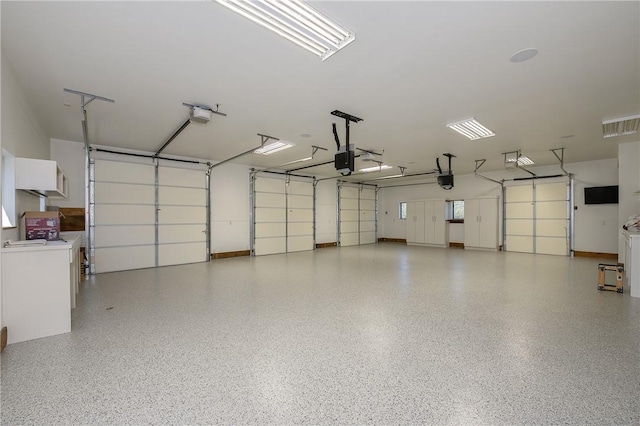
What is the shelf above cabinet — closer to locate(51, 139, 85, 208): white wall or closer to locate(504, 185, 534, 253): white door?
locate(51, 139, 85, 208): white wall

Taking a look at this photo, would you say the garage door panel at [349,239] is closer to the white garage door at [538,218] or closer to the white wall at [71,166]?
the white garage door at [538,218]

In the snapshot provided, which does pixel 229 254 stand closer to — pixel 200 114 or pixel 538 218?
pixel 200 114

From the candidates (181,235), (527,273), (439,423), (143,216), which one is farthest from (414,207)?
(439,423)

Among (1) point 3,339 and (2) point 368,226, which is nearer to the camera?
(1) point 3,339

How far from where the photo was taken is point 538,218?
9922 mm

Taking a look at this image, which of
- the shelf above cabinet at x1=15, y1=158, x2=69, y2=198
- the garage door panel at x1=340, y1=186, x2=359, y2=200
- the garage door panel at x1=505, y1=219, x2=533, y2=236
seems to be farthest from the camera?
the garage door panel at x1=340, y1=186, x2=359, y2=200

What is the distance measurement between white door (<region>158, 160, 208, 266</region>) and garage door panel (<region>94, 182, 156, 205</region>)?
0.26 m

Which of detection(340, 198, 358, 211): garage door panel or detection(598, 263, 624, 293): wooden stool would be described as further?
detection(340, 198, 358, 211): garage door panel

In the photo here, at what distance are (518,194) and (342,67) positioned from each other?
9760mm

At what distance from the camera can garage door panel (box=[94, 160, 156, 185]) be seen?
690 cm

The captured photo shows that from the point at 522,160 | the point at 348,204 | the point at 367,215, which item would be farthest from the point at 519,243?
the point at 348,204

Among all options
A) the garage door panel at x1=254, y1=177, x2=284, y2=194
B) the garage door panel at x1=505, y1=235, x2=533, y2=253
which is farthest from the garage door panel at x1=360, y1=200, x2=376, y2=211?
the garage door panel at x1=505, y1=235, x2=533, y2=253

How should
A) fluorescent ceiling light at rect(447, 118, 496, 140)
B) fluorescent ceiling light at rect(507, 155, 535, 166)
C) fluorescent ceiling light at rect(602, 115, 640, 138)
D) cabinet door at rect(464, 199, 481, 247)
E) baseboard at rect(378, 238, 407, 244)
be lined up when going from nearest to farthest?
fluorescent ceiling light at rect(602, 115, 640, 138) → fluorescent ceiling light at rect(447, 118, 496, 140) → fluorescent ceiling light at rect(507, 155, 535, 166) → cabinet door at rect(464, 199, 481, 247) → baseboard at rect(378, 238, 407, 244)

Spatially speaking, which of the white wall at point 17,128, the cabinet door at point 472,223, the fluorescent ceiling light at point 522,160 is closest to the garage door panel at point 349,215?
the cabinet door at point 472,223
